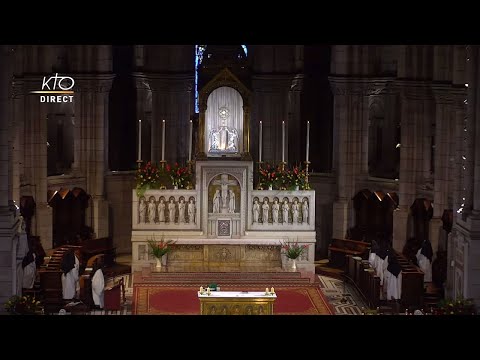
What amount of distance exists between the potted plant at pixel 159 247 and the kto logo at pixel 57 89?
5160 millimetres

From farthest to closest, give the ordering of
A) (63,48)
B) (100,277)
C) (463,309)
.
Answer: (63,48)
(100,277)
(463,309)

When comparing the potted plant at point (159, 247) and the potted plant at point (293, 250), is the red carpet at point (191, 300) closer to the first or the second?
the potted plant at point (293, 250)

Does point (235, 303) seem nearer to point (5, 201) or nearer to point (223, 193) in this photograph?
point (5, 201)

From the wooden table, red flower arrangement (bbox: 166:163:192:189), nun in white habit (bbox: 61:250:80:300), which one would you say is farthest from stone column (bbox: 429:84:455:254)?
nun in white habit (bbox: 61:250:80:300)

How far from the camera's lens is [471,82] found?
31.9 metres

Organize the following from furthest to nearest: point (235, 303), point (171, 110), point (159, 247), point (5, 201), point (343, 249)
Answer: point (171, 110) → point (343, 249) → point (159, 247) → point (5, 201) → point (235, 303)

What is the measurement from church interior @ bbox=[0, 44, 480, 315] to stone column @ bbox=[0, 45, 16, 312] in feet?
0.14

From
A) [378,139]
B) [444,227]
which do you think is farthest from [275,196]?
[378,139]

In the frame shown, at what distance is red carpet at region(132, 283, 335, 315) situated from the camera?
3388cm

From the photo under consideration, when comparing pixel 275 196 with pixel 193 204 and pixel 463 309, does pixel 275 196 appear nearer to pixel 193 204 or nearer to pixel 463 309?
pixel 193 204

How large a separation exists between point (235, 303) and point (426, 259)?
7.11 meters

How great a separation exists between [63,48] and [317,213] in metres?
8.85

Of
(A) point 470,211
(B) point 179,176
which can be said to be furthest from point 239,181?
(A) point 470,211

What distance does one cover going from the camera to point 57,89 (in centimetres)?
4012
